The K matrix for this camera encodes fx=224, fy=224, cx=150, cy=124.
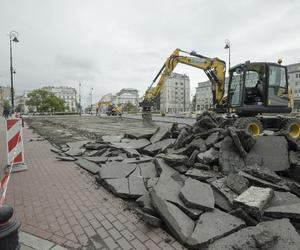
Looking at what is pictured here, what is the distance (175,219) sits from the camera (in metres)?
3.12

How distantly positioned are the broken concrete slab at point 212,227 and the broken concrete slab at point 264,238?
9cm

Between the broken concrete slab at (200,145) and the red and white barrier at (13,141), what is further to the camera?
the red and white barrier at (13,141)

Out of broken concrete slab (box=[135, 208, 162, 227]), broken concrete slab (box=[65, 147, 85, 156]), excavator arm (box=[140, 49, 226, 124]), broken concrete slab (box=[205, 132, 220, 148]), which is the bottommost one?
broken concrete slab (box=[135, 208, 162, 227])

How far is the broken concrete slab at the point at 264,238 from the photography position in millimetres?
2535

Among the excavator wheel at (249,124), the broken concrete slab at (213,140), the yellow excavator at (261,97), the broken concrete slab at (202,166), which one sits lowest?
the broken concrete slab at (202,166)

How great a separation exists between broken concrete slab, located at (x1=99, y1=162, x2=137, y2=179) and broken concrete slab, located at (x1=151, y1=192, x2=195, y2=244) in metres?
1.82

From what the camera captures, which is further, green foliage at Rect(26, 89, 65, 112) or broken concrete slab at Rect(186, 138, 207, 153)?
green foliage at Rect(26, 89, 65, 112)

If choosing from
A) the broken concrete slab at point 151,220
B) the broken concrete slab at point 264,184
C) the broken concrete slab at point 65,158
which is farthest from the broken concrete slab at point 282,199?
the broken concrete slab at point 65,158

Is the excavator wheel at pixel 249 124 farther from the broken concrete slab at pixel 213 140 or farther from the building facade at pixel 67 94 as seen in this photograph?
the building facade at pixel 67 94

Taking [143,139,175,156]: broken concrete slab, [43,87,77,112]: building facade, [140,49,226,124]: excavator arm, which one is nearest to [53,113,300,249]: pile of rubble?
[143,139,175,156]: broken concrete slab

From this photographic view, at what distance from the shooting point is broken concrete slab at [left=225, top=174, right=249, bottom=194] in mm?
3807

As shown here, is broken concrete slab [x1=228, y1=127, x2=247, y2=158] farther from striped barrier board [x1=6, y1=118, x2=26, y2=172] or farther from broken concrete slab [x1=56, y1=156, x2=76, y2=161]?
Result: striped barrier board [x1=6, y1=118, x2=26, y2=172]

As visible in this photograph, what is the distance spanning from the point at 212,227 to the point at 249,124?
18.8 feet

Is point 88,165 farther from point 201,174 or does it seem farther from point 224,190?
point 224,190
